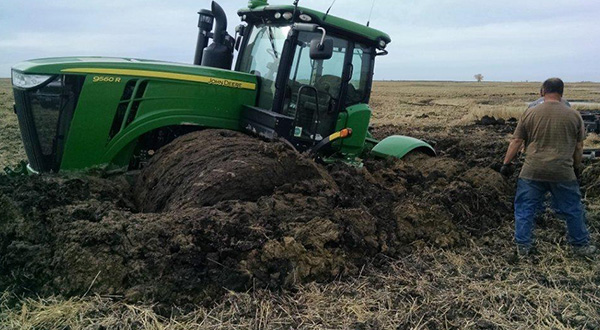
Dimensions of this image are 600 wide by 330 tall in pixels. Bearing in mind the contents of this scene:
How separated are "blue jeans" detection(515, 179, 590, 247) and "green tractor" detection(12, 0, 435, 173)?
222 cm

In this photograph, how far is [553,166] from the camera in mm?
4902

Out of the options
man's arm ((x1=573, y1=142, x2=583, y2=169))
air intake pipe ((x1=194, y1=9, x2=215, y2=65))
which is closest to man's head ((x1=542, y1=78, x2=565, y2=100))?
man's arm ((x1=573, y1=142, x2=583, y2=169))

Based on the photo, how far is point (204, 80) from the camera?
595cm

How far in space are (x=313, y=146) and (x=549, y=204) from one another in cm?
309

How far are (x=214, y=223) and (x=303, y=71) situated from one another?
288cm

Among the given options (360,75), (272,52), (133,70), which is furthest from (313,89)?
(133,70)

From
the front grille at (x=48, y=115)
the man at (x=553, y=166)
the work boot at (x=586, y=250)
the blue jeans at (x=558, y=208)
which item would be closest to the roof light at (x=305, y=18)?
the front grille at (x=48, y=115)

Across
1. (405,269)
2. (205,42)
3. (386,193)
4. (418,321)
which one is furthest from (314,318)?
(205,42)

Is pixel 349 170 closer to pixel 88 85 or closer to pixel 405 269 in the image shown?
pixel 405 269

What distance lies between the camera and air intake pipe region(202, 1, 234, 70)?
6973 mm

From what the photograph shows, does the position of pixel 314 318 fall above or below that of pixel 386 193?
below

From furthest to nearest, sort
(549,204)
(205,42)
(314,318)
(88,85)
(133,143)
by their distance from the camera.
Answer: (205,42) < (549,204) < (133,143) < (88,85) < (314,318)

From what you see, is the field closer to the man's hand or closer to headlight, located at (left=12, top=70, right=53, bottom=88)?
headlight, located at (left=12, top=70, right=53, bottom=88)

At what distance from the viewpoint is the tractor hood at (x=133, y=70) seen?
5.30m
